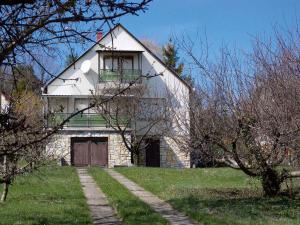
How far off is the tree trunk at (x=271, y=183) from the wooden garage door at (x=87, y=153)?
2431 cm

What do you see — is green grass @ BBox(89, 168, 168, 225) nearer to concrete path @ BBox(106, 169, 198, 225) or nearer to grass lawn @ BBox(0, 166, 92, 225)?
concrete path @ BBox(106, 169, 198, 225)

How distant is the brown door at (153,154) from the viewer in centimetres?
3959

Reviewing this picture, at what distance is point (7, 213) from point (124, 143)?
83.2 feet

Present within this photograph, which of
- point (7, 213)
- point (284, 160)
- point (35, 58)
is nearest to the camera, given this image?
point (35, 58)

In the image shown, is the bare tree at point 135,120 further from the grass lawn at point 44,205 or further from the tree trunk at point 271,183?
the tree trunk at point 271,183

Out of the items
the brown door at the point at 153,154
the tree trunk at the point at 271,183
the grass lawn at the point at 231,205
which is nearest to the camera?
the grass lawn at the point at 231,205

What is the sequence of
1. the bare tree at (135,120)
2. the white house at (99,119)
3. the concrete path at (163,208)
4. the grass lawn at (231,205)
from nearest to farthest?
the grass lawn at (231,205), the concrete path at (163,208), the bare tree at (135,120), the white house at (99,119)

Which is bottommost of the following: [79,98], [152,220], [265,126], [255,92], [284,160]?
[152,220]

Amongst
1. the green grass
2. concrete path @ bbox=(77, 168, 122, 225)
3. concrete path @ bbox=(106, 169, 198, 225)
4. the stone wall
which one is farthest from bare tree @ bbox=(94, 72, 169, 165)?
the green grass

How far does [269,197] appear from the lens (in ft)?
47.0

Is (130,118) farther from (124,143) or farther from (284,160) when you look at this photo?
(284,160)

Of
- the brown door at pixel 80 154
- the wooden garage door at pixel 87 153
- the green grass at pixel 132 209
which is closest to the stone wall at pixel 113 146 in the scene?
the wooden garage door at pixel 87 153

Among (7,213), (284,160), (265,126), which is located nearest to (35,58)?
(7,213)

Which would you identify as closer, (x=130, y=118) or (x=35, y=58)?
(x=35, y=58)
